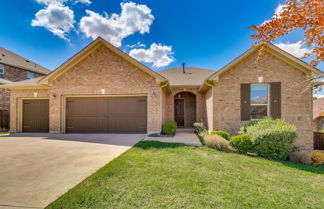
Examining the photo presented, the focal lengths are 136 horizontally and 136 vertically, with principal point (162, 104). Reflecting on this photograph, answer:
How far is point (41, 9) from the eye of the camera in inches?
349

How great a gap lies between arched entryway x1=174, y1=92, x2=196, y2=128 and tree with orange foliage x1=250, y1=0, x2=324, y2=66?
8.03 m

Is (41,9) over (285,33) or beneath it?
over

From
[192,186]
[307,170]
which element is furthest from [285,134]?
[192,186]

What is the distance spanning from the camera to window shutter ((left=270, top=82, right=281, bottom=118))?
7625mm

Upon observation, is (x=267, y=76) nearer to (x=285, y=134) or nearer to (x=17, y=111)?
(x=285, y=134)

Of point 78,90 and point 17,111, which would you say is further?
point 17,111

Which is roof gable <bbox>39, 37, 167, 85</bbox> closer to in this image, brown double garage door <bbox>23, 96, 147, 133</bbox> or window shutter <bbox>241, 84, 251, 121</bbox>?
brown double garage door <bbox>23, 96, 147, 133</bbox>

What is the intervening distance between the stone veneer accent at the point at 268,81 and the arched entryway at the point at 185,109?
4.21 m

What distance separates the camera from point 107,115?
8664 mm

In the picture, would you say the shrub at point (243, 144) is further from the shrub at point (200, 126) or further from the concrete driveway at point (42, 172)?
the concrete driveway at point (42, 172)

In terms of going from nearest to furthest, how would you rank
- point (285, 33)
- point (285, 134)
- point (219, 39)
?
point (285, 33) < point (285, 134) < point (219, 39)

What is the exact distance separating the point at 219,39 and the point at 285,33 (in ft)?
29.1

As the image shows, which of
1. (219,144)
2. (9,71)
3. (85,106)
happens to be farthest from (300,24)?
(9,71)

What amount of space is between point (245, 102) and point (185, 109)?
5222mm
